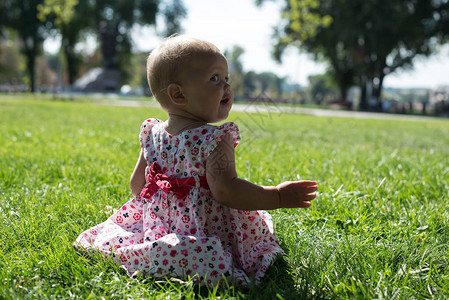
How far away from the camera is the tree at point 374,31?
2691 cm

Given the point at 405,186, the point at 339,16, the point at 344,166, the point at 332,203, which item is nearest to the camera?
the point at 332,203

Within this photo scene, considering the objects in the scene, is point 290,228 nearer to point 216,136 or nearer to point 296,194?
point 296,194

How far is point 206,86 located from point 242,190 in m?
0.49

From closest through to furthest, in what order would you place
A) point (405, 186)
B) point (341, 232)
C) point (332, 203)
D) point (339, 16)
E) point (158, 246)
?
point (158, 246) → point (341, 232) → point (332, 203) → point (405, 186) → point (339, 16)

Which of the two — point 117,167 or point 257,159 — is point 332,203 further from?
point 117,167

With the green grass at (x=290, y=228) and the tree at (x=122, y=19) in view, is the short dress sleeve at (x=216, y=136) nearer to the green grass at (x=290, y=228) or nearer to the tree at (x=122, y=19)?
the green grass at (x=290, y=228)

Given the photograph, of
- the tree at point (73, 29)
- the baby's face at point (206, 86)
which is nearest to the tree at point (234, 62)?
the baby's face at point (206, 86)

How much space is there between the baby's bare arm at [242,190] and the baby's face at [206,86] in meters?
0.18

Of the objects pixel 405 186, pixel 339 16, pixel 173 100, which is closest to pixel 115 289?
pixel 173 100

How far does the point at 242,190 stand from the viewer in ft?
5.37

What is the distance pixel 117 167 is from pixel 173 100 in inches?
76.0

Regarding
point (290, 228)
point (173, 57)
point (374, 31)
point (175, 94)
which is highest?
point (374, 31)

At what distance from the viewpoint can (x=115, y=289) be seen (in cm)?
154

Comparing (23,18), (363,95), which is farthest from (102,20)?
(363,95)
